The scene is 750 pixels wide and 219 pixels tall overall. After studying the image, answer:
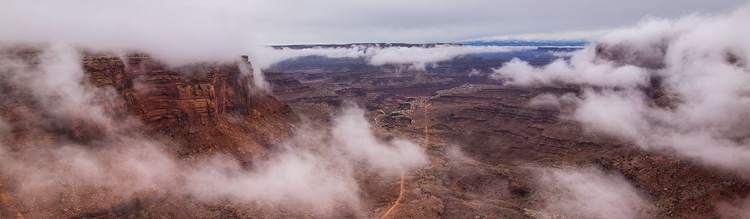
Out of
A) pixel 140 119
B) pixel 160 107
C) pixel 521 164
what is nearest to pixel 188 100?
pixel 160 107

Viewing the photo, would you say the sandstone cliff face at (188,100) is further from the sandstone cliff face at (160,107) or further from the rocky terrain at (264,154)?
the rocky terrain at (264,154)

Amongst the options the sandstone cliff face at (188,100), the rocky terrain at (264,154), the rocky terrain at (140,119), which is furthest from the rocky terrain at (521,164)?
the rocky terrain at (140,119)

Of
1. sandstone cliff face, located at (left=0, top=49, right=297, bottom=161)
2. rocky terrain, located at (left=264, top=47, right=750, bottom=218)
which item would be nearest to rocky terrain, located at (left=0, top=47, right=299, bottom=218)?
sandstone cliff face, located at (left=0, top=49, right=297, bottom=161)

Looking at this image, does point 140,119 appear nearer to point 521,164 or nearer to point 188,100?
point 188,100

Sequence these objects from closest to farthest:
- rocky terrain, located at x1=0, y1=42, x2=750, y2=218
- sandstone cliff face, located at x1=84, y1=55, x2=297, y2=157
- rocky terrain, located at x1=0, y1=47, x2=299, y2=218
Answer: rocky terrain, located at x1=0, y1=47, x2=299, y2=218 → rocky terrain, located at x1=0, y1=42, x2=750, y2=218 → sandstone cliff face, located at x1=84, y1=55, x2=297, y2=157

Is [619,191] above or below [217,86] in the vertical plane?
below

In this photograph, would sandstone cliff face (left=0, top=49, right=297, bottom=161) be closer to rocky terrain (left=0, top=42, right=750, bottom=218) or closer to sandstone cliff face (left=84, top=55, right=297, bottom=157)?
sandstone cliff face (left=84, top=55, right=297, bottom=157)

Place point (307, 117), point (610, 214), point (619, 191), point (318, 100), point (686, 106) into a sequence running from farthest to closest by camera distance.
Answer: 1. point (318, 100)
2. point (307, 117)
3. point (686, 106)
4. point (619, 191)
5. point (610, 214)

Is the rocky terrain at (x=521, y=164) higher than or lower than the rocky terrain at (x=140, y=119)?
lower

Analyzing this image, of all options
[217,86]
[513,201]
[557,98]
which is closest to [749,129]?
[513,201]

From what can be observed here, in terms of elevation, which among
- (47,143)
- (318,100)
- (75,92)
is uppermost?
(75,92)

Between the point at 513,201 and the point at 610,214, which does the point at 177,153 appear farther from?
the point at 610,214
